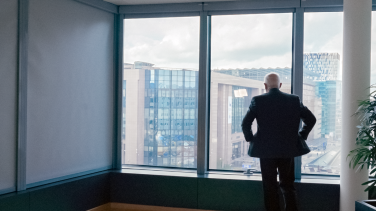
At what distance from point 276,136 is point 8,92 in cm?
287

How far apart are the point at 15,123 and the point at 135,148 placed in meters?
1.72

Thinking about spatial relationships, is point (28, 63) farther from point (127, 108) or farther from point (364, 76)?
point (364, 76)

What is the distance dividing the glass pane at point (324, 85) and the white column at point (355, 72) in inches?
21.2

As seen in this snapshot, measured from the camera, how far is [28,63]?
11.5ft

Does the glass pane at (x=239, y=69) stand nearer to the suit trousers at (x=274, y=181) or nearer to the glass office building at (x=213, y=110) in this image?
the glass office building at (x=213, y=110)

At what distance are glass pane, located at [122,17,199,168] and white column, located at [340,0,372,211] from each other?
191cm

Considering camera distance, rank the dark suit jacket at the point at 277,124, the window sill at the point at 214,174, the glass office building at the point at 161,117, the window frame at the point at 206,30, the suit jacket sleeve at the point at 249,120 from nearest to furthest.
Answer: the dark suit jacket at the point at 277,124
the suit jacket sleeve at the point at 249,120
the window sill at the point at 214,174
the window frame at the point at 206,30
the glass office building at the point at 161,117

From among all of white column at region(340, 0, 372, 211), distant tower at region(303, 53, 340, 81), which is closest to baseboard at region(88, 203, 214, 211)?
white column at region(340, 0, 372, 211)

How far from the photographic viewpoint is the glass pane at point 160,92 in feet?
14.9

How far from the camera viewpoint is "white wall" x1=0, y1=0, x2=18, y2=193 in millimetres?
3250

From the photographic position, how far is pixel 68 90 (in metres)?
3.99

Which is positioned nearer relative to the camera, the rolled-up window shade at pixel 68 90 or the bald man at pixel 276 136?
the bald man at pixel 276 136

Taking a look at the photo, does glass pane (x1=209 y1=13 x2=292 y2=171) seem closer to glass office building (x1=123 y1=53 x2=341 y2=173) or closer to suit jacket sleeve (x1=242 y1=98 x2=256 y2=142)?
glass office building (x1=123 y1=53 x2=341 y2=173)

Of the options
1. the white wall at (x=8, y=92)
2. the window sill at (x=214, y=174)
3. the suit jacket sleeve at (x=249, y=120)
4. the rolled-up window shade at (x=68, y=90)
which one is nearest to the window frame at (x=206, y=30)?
the window sill at (x=214, y=174)
